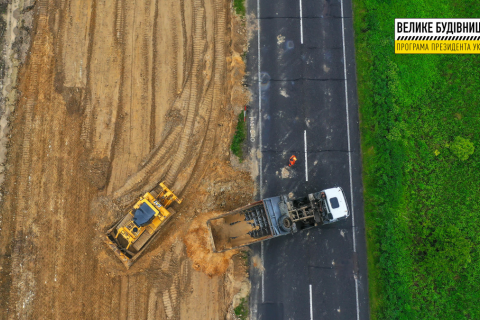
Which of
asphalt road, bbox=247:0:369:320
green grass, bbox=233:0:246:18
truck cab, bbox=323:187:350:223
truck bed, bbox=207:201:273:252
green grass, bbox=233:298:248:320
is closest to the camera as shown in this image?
truck cab, bbox=323:187:350:223

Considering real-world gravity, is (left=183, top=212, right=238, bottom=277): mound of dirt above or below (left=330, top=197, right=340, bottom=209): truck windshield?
below

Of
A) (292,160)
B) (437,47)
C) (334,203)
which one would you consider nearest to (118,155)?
(292,160)

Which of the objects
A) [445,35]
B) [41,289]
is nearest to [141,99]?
[41,289]

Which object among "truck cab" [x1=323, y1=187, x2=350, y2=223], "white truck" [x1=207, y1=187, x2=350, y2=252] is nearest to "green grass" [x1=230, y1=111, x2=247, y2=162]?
"white truck" [x1=207, y1=187, x2=350, y2=252]

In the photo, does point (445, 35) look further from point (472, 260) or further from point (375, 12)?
point (472, 260)

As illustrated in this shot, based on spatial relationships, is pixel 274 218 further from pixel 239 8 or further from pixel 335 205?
pixel 239 8

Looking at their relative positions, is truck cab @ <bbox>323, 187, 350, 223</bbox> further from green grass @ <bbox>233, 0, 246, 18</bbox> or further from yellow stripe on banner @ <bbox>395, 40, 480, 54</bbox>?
green grass @ <bbox>233, 0, 246, 18</bbox>

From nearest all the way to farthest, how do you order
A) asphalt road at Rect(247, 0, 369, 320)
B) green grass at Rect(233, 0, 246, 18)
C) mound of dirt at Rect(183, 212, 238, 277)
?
1. mound of dirt at Rect(183, 212, 238, 277)
2. asphalt road at Rect(247, 0, 369, 320)
3. green grass at Rect(233, 0, 246, 18)

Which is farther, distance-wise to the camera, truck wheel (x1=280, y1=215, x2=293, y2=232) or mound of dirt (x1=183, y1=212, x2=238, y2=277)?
mound of dirt (x1=183, y1=212, x2=238, y2=277)
